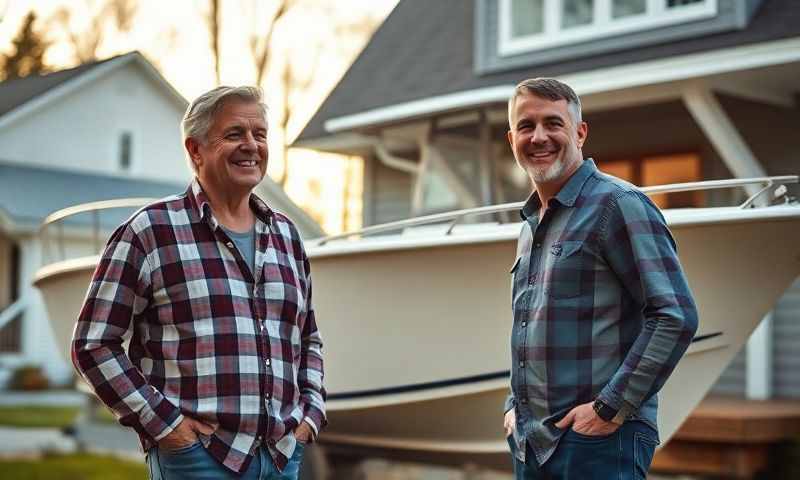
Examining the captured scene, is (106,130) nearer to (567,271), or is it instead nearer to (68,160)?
(68,160)

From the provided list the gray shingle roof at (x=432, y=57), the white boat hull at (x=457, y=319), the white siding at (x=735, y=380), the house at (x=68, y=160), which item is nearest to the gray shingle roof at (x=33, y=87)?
the house at (x=68, y=160)

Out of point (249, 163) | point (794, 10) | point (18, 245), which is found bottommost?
point (18, 245)

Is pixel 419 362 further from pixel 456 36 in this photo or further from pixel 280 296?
pixel 456 36

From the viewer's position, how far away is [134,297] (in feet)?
7.99

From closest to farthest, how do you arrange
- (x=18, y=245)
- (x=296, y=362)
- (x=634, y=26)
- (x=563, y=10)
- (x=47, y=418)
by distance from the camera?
(x=296, y=362)
(x=634, y=26)
(x=563, y=10)
(x=47, y=418)
(x=18, y=245)

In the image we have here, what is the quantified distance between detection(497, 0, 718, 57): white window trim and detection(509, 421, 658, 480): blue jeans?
576 cm

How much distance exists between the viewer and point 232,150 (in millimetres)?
2568

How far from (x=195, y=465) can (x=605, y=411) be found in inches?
38.5

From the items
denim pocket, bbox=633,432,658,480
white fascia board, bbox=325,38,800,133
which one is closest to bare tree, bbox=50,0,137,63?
white fascia board, bbox=325,38,800,133

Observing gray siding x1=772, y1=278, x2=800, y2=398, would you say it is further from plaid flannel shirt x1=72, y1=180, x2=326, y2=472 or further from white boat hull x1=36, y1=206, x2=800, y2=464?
plaid flannel shirt x1=72, y1=180, x2=326, y2=472

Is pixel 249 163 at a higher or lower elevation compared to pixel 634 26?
lower

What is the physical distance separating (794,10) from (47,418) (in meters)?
9.22

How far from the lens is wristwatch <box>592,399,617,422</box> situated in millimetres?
2312

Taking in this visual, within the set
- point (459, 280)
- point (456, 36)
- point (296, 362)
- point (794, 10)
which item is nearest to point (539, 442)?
point (296, 362)
